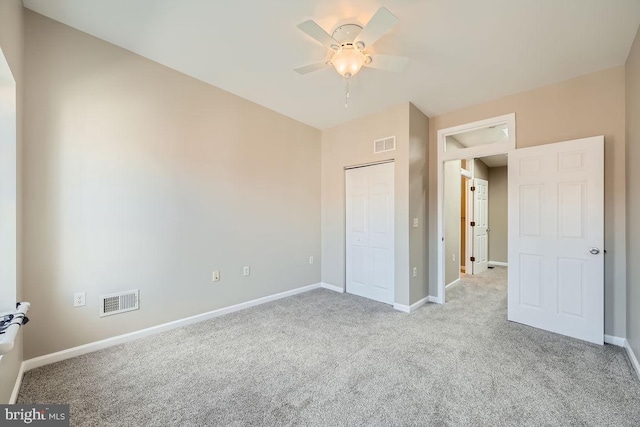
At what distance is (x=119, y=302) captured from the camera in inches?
100

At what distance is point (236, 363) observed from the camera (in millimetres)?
2227

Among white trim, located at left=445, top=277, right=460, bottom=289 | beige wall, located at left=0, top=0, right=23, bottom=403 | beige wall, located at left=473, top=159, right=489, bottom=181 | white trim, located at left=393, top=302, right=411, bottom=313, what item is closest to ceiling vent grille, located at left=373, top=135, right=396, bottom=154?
white trim, located at left=393, top=302, right=411, bottom=313

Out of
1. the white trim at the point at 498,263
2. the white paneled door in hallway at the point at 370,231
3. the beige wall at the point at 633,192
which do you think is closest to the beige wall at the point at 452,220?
the white paneled door in hallway at the point at 370,231

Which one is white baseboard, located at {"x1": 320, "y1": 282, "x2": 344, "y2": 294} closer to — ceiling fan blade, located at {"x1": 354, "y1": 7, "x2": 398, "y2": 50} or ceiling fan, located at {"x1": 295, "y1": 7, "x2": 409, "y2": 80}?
ceiling fan, located at {"x1": 295, "y1": 7, "x2": 409, "y2": 80}

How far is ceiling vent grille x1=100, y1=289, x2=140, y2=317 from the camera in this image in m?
2.47

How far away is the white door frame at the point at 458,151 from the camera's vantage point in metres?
3.13

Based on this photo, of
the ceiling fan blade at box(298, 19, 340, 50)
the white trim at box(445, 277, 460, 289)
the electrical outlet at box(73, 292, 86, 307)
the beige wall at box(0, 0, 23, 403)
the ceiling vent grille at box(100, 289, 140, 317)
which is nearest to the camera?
the beige wall at box(0, 0, 23, 403)

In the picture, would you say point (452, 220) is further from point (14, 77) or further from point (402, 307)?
point (14, 77)

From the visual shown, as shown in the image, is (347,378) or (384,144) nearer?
(347,378)

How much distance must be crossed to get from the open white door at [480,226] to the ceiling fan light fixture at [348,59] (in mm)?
4524

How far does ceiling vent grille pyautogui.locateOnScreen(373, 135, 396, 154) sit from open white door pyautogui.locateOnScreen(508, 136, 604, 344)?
1371 mm

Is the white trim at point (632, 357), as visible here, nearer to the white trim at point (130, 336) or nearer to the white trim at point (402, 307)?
the white trim at point (402, 307)

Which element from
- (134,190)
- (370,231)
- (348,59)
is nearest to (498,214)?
(370,231)

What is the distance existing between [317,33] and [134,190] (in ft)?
7.35
